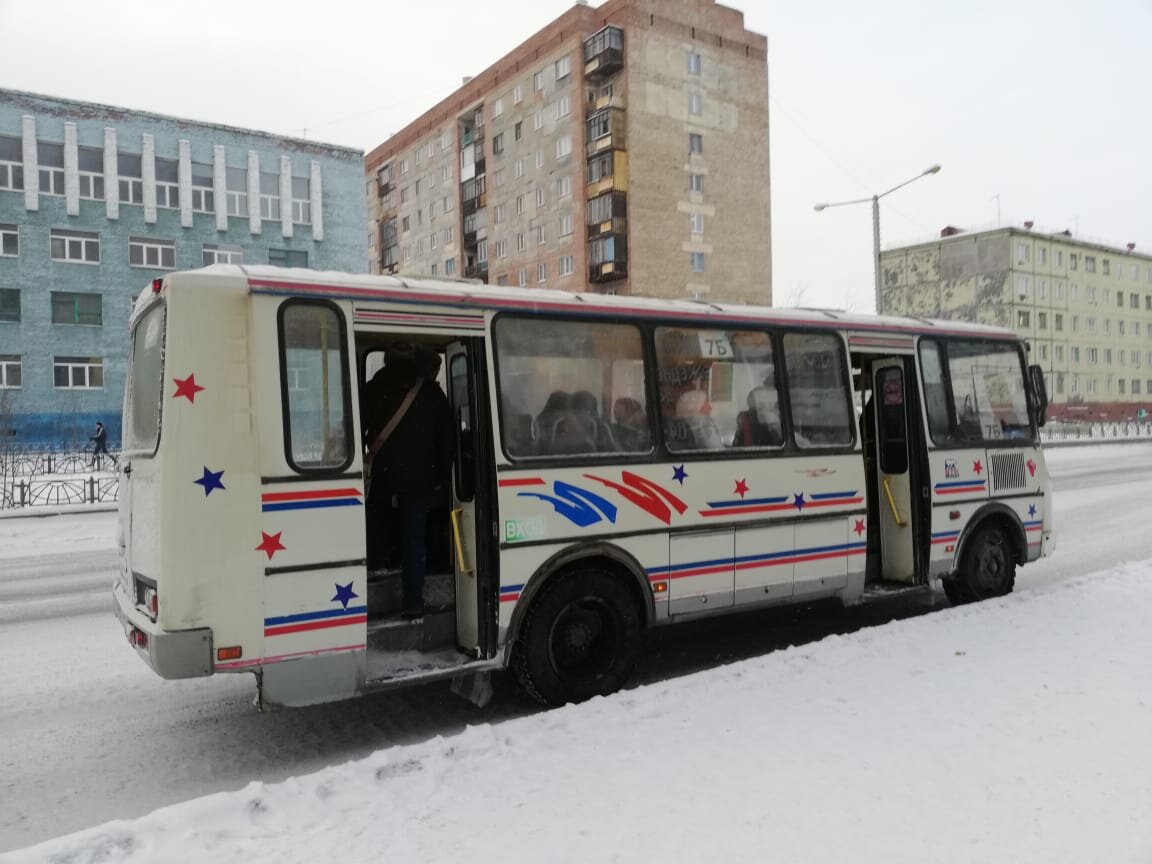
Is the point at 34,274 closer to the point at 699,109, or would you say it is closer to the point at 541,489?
the point at 699,109

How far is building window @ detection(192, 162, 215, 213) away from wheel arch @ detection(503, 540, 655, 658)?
Result: 3993 cm

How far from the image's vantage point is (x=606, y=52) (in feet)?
159

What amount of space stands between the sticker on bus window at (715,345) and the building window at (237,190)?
129ft

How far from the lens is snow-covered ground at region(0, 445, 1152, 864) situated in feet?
12.1

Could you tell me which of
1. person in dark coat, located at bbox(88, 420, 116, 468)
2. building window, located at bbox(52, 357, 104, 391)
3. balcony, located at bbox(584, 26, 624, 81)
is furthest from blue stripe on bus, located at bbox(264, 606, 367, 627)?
balcony, located at bbox(584, 26, 624, 81)

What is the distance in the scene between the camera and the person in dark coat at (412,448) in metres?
5.77

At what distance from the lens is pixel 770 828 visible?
3787mm

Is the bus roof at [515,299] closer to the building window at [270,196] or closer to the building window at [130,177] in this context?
the building window at [130,177]

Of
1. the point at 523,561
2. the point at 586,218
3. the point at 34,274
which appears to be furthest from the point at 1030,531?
the point at 586,218

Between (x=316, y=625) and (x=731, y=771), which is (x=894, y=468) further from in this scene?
(x=316, y=625)

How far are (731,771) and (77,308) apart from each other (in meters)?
41.0

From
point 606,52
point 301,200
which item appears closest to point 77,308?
point 301,200

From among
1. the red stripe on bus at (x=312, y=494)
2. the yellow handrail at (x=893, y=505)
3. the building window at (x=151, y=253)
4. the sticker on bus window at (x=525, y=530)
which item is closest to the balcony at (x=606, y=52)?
the building window at (x=151, y=253)

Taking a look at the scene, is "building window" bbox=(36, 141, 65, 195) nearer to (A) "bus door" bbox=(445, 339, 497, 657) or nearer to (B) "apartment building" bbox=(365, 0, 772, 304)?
(B) "apartment building" bbox=(365, 0, 772, 304)
